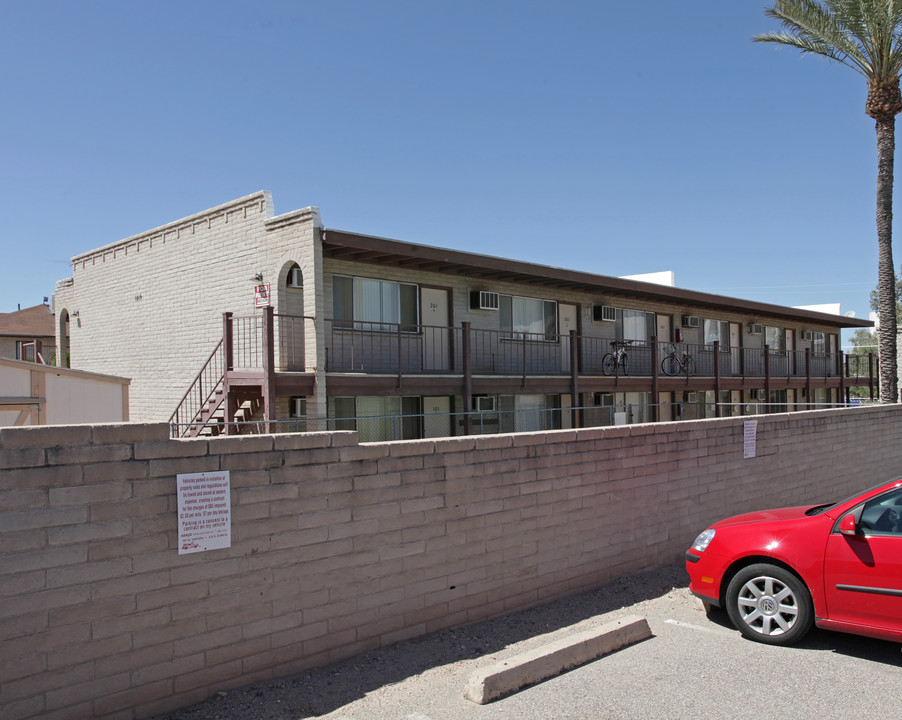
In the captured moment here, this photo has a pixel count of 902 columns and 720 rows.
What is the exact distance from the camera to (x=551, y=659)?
5.50 m

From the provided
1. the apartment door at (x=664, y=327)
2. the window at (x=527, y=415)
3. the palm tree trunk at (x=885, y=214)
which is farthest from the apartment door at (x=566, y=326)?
the palm tree trunk at (x=885, y=214)

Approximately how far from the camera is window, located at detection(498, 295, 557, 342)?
17.4 meters

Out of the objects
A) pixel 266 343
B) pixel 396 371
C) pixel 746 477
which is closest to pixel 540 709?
pixel 746 477

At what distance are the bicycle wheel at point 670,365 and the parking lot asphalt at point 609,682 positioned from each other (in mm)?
14459

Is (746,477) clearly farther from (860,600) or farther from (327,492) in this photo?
(327,492)

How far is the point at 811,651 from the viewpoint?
608cm

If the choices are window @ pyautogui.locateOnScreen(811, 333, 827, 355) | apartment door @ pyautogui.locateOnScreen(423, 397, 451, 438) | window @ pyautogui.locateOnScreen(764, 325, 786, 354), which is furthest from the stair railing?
window @ pyautogui.locateOnScreen(811, 333, 827, 355)

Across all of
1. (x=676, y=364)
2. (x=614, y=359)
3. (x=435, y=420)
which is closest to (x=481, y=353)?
(x=435, y=420)

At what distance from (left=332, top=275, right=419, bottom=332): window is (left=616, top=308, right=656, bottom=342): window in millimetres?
7957

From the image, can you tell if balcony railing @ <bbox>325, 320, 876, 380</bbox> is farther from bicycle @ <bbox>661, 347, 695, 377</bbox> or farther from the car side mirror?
the car side mirror

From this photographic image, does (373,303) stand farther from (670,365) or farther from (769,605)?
(670,365)

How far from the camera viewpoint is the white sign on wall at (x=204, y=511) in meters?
4.80

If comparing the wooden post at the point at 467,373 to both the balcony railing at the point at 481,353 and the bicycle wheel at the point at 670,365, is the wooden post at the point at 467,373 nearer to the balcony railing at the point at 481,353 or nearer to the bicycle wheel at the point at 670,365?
the balcony railing at the point at 481,353

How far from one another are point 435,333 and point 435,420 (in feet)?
6.07
